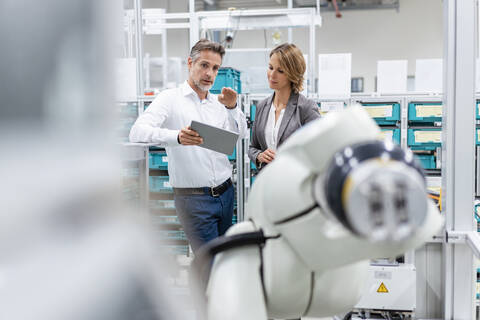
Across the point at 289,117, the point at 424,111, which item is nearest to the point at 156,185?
the point at 289,117

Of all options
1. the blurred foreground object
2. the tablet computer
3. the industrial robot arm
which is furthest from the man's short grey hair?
the blurred foreground object

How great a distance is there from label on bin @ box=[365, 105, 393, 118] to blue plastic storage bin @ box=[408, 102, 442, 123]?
0.17 meters

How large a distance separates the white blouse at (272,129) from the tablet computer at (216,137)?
→ 0.37 meters

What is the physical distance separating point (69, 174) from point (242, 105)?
363 cm

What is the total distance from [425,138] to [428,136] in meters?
0.03

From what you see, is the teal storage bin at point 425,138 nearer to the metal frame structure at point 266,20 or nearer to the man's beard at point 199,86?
the metal frame structure at point 266,20

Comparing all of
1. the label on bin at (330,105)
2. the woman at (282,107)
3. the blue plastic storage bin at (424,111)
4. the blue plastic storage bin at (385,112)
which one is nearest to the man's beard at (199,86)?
the woman at (282,107)

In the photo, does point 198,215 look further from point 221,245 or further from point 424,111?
point 424,111

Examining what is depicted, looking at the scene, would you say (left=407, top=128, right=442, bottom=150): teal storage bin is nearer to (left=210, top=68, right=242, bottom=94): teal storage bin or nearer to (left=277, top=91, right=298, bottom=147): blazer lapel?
(left=210, top=68, right=242, bottom=94): teal storage bin

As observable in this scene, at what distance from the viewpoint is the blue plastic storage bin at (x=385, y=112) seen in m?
3.91

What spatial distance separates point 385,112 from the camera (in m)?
3.93

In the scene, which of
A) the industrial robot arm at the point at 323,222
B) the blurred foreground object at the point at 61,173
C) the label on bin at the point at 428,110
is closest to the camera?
the blurred foreground object at the point at 61,173

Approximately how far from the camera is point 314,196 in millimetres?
724

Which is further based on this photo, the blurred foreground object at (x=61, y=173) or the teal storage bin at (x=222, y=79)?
the teal storage bin at (x=222, y=79)
